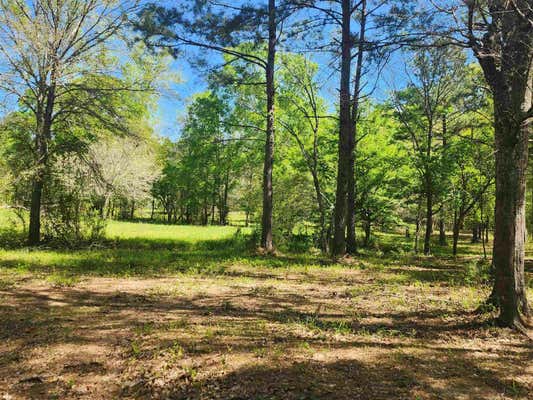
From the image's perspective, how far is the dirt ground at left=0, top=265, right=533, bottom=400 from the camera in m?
2.87

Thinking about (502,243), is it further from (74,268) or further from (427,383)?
(74,268)

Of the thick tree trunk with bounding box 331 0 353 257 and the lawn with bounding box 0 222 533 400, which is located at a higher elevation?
the thick tree trunk with bounding box 331 0 353 257

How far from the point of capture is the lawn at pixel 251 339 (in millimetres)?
2889

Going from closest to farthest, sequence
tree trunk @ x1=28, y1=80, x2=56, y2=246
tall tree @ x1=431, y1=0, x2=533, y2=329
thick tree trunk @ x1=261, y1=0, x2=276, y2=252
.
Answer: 1. tall tree @ x1=431, y1=0, x2=533, y2=329
2. thick tree trunk @ x1=261, y1=0, x2=276, y2=252
3. tree trunk @ x1=28, y1=80, x2=56, y2=246

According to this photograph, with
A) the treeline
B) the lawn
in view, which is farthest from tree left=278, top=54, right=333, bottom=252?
the lawn

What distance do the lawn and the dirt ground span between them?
0.02 meters

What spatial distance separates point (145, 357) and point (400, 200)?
52.2 feet

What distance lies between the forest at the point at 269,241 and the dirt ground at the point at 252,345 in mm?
27

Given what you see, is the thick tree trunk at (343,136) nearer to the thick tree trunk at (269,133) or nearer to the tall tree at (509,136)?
the thick tree trunk at (269,133)

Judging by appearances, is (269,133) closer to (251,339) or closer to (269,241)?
(269,241)

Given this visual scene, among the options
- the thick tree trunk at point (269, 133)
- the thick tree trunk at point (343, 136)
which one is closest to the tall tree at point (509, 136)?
the thick tree trunk at point (343, 136)

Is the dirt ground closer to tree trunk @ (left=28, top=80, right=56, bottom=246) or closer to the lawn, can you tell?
the lawn

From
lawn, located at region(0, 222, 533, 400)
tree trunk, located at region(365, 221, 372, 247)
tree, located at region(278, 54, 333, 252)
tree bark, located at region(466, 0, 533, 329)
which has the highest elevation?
tree, located at region(278, 54, 333, 252)

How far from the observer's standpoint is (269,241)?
11.2m
